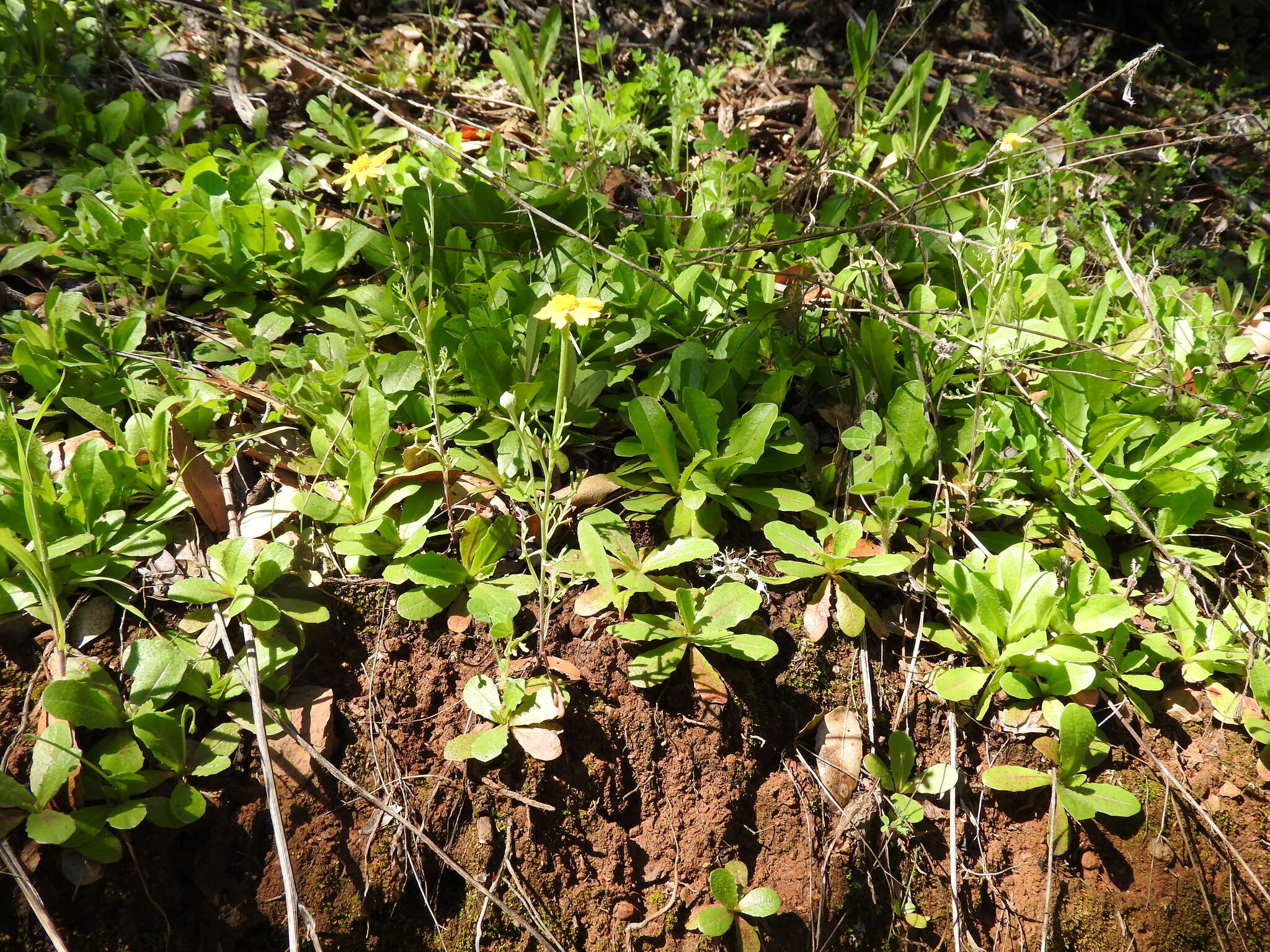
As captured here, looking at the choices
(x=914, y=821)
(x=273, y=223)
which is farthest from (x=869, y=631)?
(x=273, y=223)

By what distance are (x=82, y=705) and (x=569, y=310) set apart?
1.10 m

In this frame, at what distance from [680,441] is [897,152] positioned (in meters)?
1.48

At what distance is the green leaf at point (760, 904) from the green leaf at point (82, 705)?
1207 millimetres

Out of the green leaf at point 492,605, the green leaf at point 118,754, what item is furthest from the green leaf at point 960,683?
the green leaf at point 118,754

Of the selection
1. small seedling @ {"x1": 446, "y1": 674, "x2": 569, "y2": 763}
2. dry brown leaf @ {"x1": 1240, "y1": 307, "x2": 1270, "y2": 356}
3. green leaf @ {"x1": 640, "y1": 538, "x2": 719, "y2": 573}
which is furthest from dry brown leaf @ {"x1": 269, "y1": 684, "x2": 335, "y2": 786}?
dry brown leaf @ {"x1": 1240, "y1": 307, "x2": 1270, "y2": 356}

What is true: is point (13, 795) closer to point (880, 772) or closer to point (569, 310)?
point (569, 310)

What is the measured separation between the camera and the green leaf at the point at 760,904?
1.56m

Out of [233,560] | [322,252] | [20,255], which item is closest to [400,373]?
[322,252]

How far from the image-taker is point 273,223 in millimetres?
2172

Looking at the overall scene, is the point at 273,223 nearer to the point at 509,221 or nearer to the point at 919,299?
the point at 509,221

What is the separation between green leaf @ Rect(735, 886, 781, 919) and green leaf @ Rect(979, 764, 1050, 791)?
0.54 metres

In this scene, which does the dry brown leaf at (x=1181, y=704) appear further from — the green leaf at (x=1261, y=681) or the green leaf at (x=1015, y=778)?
the green leaf at (x=1015, y=778)

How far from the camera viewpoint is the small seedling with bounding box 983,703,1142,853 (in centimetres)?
170

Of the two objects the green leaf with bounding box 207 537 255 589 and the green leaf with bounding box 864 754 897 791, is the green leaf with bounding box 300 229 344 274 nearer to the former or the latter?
the green leaf with bounding box 207 537 255 589
